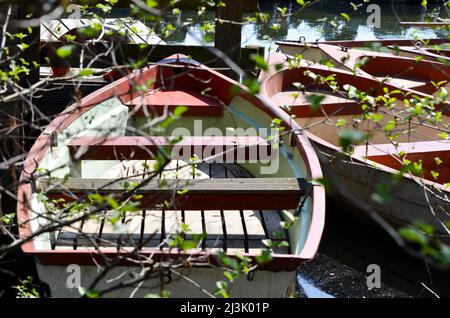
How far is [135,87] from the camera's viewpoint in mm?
A: 2012

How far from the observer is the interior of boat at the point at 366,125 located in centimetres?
518

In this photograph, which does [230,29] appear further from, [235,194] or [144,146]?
[235,194]

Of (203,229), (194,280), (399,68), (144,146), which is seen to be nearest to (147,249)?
(194,280)

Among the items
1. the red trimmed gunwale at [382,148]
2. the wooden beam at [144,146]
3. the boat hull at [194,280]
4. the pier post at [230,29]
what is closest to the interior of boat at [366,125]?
the red trimmed gunwale at [382,148]

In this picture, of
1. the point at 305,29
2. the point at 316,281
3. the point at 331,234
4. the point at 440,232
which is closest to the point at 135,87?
the point at 440,232

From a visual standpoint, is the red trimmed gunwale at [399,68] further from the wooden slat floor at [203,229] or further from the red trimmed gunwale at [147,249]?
the wooden slat floor at [203,229]

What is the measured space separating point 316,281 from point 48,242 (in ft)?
7.94

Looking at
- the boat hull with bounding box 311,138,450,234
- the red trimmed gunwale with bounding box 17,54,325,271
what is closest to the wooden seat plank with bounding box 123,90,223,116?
the red trimmed gunwale with bounding box 17,54,325,271

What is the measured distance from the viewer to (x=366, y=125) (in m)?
6.33

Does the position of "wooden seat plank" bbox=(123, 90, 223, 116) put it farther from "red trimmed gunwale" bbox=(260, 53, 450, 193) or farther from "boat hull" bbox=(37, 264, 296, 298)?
"boat hull" bbox=(37, 264, 296, 298)

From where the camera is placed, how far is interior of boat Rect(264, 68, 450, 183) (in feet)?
17.0
